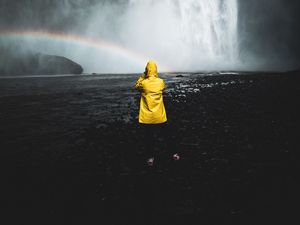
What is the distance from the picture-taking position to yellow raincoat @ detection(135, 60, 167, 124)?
6922 millimetres

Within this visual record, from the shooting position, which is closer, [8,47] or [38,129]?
[38,129]

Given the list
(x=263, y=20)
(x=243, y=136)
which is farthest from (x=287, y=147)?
(x=263, y=20)

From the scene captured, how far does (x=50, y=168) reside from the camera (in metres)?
7.48

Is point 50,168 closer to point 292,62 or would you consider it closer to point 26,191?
point 26,191

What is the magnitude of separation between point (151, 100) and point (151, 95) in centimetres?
14

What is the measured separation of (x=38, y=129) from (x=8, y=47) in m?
159

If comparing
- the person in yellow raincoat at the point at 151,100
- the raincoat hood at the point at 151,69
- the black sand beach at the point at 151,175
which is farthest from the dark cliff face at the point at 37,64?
the raincoat hood at the point at 151,69

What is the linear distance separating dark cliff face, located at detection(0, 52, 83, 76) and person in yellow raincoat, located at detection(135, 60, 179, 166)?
141 metres

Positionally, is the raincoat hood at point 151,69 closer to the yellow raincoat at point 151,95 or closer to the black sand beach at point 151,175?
the yellow raincoat at point 151,95

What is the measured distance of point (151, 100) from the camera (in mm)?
6977

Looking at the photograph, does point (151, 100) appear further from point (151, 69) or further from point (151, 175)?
point (151, 175)

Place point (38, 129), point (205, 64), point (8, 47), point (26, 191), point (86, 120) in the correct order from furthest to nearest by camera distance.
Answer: point (8, 47) → point (205, 64) → point (86, 120) → point (38, 129) → point (26, 191)

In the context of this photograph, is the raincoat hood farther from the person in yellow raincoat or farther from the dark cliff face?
the dark cliff face

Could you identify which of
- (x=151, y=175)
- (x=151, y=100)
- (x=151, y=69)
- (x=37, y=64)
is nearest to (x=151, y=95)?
(x=151, y=100)
